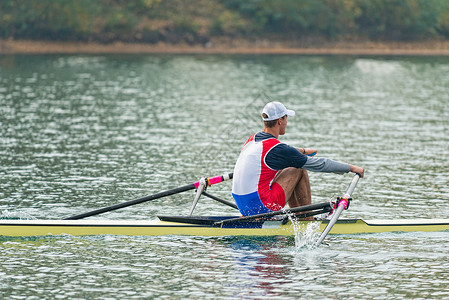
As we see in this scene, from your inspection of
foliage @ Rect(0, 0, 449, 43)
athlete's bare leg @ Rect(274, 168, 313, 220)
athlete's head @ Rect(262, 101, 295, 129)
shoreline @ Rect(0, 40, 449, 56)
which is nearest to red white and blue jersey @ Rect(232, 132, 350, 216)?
athlete's bare leg @ Rect(274, 168, 313, 220)

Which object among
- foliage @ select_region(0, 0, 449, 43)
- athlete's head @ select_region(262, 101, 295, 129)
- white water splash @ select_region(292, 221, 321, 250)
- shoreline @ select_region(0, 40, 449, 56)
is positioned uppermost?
foliage @ select_region(0, 0, 449, 43)

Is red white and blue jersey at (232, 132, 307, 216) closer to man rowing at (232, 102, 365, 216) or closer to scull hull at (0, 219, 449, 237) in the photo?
man rowing at (232, 102, 365, 216)

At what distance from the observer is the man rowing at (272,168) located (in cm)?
1267

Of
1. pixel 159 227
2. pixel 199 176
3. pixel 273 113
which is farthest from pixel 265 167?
pixel 199 176

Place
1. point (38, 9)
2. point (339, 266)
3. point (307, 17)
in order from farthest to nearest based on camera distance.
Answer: point (307, 17), point (38, 9), point (339, 266)

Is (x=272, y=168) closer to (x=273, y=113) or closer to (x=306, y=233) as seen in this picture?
(x=273, y=113)

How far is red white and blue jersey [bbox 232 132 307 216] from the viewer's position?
12672 millimetres

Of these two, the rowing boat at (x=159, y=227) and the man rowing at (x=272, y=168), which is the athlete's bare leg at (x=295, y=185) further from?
the rowing boat at (x=159, y=227)

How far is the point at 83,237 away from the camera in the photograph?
13.3m

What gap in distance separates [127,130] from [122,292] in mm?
18544

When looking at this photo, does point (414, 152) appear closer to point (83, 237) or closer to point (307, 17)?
point (83, 237)

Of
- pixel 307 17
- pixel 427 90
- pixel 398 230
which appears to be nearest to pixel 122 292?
pixel 398 230

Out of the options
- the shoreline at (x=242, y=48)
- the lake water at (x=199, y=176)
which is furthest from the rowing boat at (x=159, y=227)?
the shoreline at (x=242, y=48)

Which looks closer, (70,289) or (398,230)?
(70,289)
